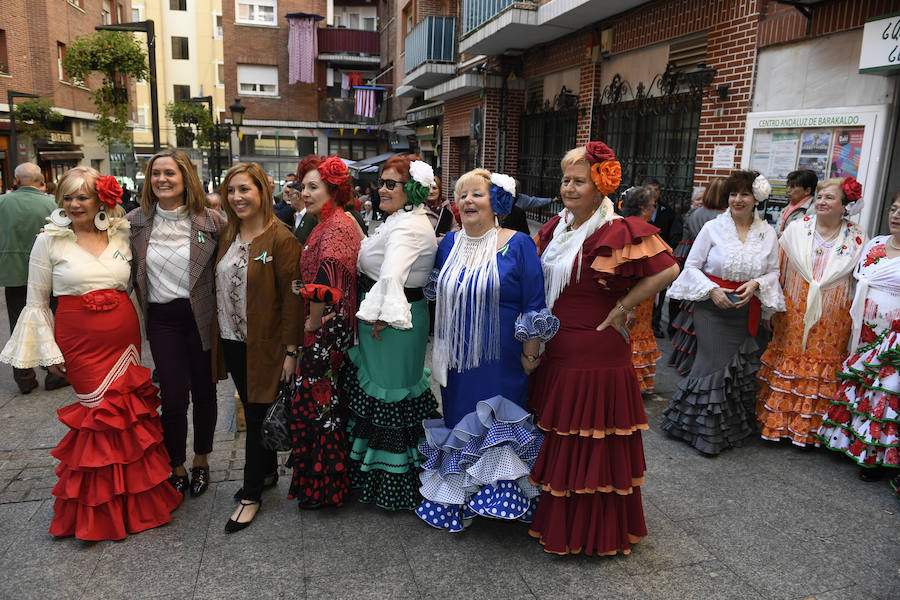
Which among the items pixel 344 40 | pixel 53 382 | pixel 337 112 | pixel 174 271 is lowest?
pixel 53 382

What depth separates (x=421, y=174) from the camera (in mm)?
3408

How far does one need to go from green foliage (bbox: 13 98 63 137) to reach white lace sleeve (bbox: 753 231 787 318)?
19.2 meters

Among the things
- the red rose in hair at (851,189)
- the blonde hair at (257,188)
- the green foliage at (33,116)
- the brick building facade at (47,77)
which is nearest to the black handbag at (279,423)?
the blonde hair at (257,188)

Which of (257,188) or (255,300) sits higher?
(257,188)

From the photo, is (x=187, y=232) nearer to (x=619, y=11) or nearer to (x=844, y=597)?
(x=844, y=597)

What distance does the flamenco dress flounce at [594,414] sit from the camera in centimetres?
304

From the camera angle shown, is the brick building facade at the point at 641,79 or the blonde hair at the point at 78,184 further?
the brick building facade at the point at 641,79

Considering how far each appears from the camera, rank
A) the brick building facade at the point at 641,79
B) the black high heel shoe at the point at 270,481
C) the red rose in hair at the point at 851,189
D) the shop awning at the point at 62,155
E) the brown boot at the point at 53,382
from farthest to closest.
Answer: the shop awning at the point at 62,155
the brick building facade at the point at 641,79
the brown boot at the point at 53,382
the red rose in hair at the point at 851,189
the black high heel shoe at the point at 270,481

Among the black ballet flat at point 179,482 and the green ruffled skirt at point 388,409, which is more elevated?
the green ruffled skirt at point 388,409

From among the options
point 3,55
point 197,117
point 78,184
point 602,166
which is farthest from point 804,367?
point 197,117

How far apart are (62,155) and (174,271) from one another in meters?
23.6

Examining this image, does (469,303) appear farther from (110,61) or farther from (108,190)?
(110,61)

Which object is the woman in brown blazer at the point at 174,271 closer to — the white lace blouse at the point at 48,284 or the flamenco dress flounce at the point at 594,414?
the white lace blouse at the point at 48,284

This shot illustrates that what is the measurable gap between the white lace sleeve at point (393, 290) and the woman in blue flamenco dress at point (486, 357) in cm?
24
